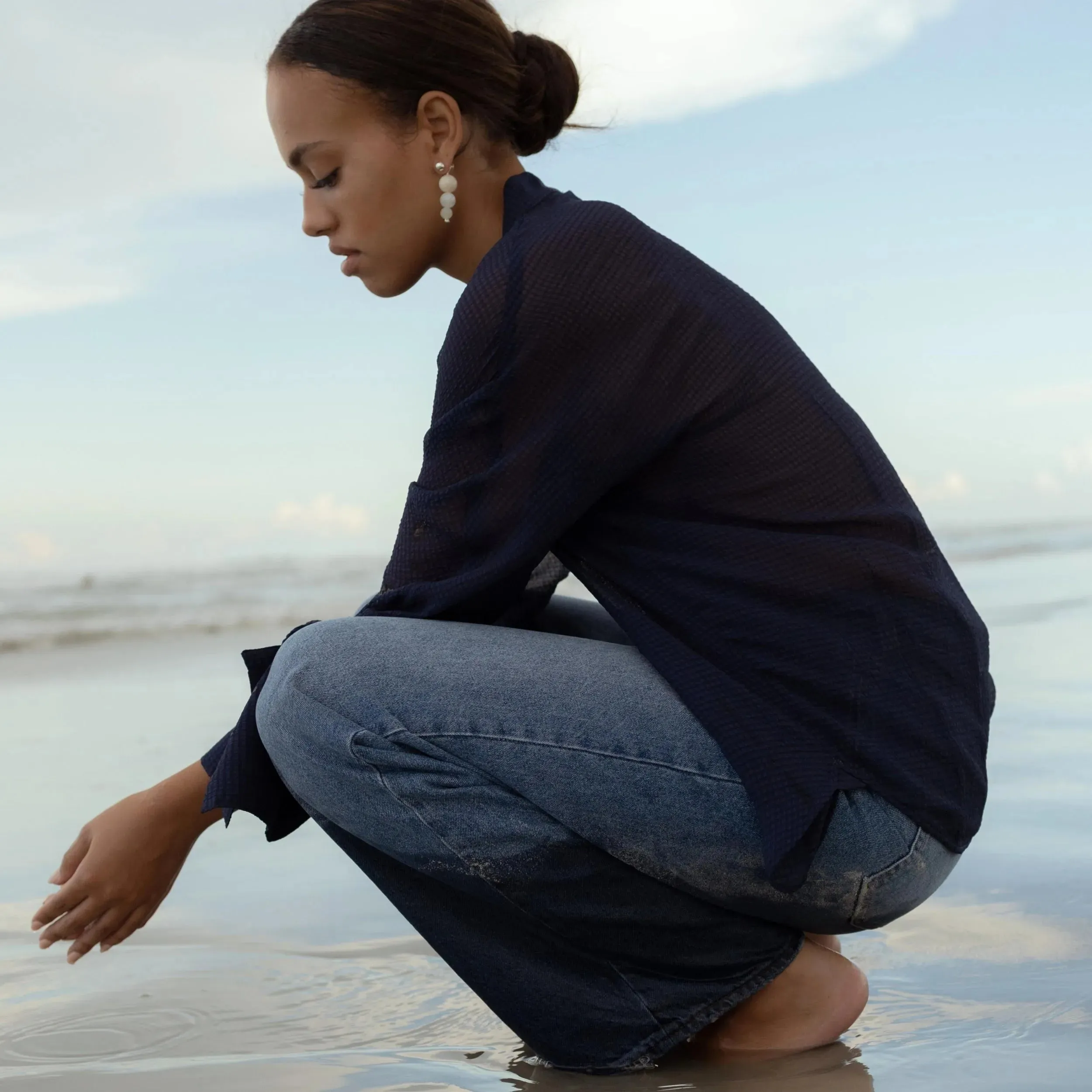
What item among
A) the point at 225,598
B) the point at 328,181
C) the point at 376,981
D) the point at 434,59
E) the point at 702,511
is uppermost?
the point at 434,59

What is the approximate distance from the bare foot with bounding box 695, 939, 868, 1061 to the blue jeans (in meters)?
0.03

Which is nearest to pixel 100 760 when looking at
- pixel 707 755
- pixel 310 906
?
pixel 310 906

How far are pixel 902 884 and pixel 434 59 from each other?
1.03 meters

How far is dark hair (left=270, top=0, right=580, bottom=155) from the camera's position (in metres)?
1.57

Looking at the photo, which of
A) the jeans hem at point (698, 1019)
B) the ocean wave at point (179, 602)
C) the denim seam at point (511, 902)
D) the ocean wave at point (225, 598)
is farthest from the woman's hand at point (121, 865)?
the ocean wave at point (179, 602)

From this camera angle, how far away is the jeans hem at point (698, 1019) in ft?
4.58

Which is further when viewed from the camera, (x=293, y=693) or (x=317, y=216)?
(x=317, y=216)

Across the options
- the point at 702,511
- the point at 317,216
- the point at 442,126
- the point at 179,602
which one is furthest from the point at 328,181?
the point at 179,602

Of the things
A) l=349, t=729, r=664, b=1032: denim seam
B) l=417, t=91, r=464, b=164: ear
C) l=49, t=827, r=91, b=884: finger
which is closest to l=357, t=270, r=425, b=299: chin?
l=417, t=91, r=464, b=164: ear

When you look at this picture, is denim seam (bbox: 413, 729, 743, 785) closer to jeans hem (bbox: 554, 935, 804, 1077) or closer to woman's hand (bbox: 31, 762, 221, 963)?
jeans hem (bbox: 554, 935, 804, 1077)

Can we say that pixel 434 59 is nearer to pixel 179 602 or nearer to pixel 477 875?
pixel 477 875

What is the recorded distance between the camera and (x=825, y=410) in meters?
1.40

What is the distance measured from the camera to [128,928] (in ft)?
4.90

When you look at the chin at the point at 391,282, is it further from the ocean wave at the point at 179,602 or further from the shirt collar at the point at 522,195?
the ocean wave at the point at 179,602
